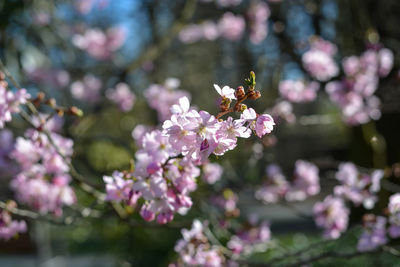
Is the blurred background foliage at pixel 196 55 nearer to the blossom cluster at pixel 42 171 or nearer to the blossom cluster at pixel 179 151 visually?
the blossom cluster at pixel 42 171

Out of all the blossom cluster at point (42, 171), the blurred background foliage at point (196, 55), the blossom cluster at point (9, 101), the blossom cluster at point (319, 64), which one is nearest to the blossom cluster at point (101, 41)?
the blurred background foliage at point (196, 55)

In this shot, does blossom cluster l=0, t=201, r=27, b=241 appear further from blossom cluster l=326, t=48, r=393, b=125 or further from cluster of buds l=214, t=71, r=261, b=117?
blossom cluster l=326, t=48, r=393, b=125

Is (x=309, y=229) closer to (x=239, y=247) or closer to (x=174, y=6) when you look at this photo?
(x=174, y=6)

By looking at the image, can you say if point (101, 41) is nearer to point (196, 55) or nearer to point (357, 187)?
point (196, 55)

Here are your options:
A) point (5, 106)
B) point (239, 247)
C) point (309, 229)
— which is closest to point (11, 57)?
point (5, 106)

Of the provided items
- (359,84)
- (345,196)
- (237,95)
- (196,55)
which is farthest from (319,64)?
(196,55)

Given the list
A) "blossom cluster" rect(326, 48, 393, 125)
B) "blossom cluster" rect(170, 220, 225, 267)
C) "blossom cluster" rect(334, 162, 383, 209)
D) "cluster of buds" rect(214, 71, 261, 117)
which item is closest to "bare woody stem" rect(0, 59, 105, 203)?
"blossom cluster" rect(170, 220, 225, 267)
